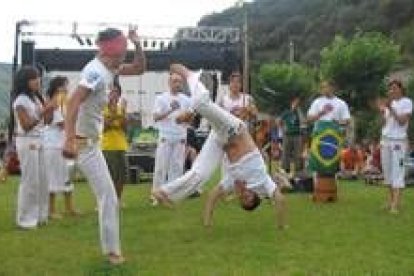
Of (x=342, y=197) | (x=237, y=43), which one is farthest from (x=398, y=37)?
(x=342, y=197)

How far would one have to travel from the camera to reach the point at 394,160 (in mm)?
13492

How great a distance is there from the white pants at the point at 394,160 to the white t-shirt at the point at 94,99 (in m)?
5.80

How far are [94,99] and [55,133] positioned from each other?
454 cm

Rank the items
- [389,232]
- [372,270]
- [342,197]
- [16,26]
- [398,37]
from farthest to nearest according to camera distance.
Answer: [398,37]
[16,26]
[342,197]
[389,232]
[372,270]

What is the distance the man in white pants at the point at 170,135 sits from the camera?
48.1 ft

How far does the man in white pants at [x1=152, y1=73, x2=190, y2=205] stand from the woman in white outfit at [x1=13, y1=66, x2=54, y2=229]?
10.1ft

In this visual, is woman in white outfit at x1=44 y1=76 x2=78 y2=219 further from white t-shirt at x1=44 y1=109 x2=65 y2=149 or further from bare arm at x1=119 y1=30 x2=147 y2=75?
bare arm at x1=119 y1=30 x2=147 y2=75

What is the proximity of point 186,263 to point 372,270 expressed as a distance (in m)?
1.63

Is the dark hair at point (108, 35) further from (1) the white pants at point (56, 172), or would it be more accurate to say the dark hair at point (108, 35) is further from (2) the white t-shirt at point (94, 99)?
(1) the white pants at point (56, 172)

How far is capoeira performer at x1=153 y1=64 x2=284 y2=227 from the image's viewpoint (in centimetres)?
1071

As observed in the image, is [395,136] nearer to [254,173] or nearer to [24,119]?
[254,173]

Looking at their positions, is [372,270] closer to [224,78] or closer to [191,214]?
[191,214]

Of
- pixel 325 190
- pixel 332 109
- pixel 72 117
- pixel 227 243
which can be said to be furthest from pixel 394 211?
pixel 72 117

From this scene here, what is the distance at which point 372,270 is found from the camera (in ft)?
27.3
